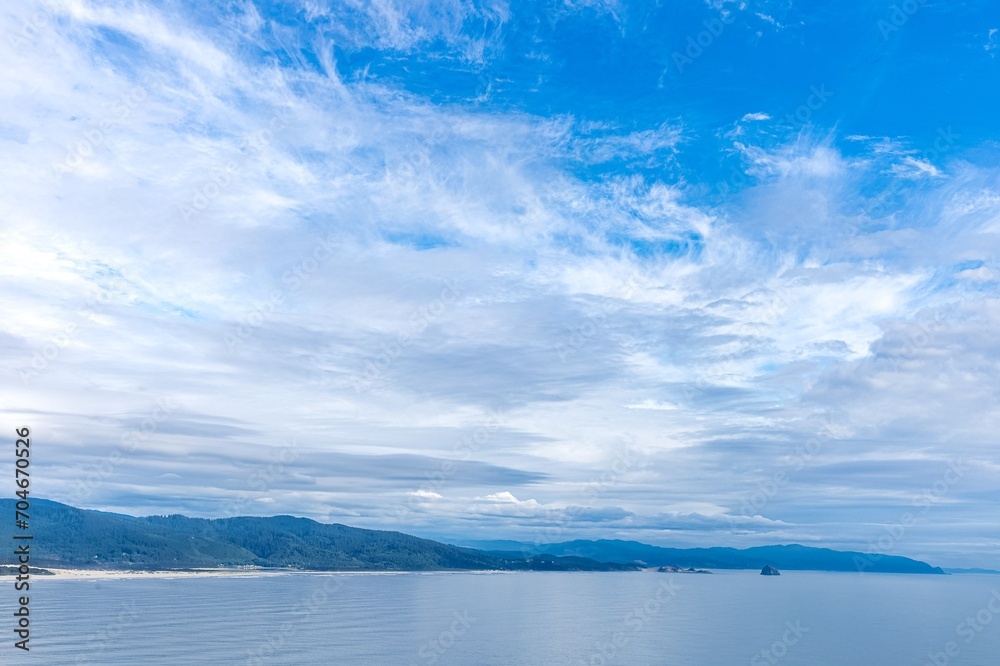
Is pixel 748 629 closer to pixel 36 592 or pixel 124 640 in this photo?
pixel 124 640

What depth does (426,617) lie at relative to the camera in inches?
5896

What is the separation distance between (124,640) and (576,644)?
6583 cm

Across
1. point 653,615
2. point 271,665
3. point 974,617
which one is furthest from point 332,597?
point 974,617

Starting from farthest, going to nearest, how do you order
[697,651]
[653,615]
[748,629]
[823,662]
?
[653,615]
[748,629]
[697,651]
[823,662]

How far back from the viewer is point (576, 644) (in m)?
115

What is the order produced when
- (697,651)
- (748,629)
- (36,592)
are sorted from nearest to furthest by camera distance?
(697,651), (748,629), (36,592)

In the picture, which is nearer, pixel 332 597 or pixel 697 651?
pixel 697 651

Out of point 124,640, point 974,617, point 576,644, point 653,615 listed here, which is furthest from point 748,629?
A: point 124,640

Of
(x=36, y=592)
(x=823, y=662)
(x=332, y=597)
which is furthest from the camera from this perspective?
(x=332, y=597)

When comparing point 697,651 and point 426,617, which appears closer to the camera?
point 697,651

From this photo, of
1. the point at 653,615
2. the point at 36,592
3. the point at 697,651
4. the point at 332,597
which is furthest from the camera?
the point at 332,597

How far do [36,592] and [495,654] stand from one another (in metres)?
143

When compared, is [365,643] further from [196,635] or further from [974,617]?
[974,617]

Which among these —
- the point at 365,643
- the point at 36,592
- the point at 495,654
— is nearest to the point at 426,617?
the point at 365,643
